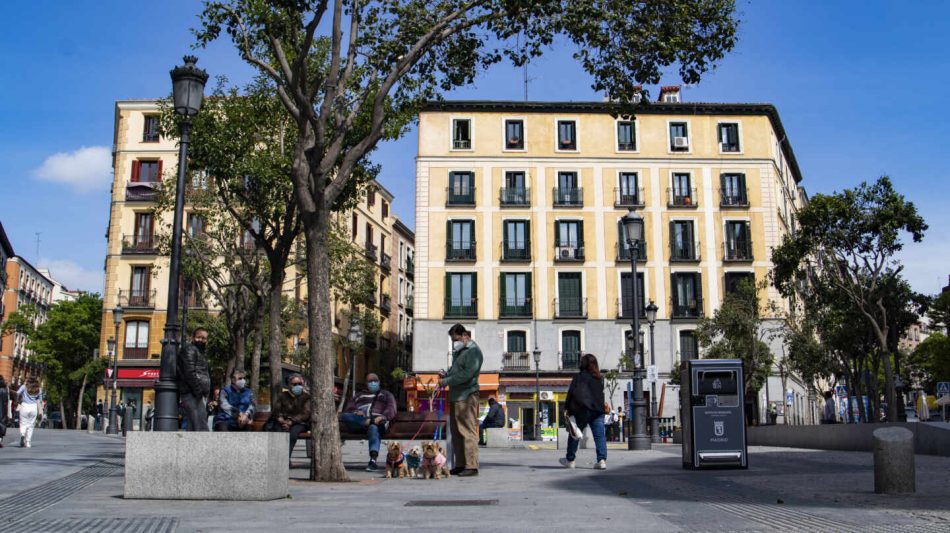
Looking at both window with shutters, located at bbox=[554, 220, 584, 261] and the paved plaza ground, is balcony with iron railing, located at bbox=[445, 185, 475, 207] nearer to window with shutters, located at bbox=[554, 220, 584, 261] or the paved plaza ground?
window with shutters, located at bbox=[554, 220, 584, 261]

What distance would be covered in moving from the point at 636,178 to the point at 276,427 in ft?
131

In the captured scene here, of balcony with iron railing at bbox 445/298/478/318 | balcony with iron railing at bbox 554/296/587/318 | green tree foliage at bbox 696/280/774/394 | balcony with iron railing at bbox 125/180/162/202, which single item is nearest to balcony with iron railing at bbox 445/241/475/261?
balcony with iron railing at bbox 445/298/478/318

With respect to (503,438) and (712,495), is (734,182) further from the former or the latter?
(712,495)

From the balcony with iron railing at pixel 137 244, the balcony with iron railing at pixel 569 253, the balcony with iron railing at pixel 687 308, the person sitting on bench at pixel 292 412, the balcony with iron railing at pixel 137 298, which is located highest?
the balcony with iron railing at pixel 137 244

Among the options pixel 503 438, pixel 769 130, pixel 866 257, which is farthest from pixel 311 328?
pixel 769 130

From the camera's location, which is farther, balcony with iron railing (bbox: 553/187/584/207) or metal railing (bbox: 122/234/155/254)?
metal railing (bbox: 122/234/155/254)

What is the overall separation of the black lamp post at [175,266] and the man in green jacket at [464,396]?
10.3 feet

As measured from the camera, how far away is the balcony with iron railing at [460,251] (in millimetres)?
49656

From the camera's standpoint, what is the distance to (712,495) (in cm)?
903

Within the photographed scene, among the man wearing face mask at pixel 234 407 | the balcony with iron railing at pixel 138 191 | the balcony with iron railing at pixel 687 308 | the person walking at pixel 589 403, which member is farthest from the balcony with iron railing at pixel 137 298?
the person walking at pixel 589 403

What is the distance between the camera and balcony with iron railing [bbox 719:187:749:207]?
5016cm

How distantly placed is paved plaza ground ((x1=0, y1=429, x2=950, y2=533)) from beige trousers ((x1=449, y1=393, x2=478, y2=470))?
1.22 ft

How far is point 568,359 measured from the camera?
4909 cm

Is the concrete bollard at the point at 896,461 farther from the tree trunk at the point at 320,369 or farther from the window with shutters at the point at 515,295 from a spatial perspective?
the window with shutters at the point at 515,295
